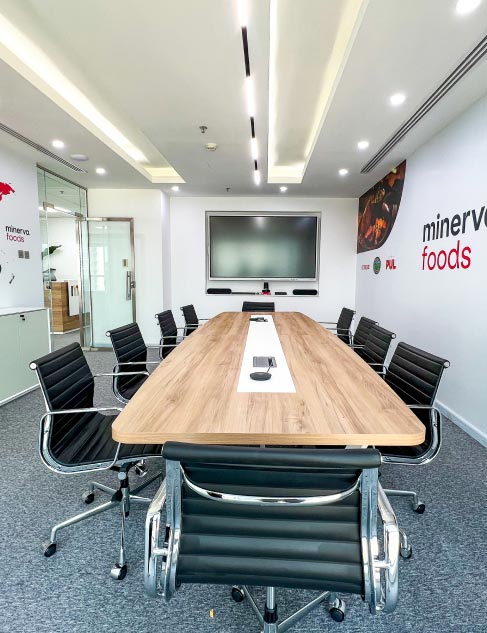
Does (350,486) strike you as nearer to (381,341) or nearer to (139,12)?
(381,341)

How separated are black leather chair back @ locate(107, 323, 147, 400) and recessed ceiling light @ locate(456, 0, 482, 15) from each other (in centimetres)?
293

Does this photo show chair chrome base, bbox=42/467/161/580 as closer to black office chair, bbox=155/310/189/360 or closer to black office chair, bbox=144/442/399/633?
black office chair, bbox=144/442/399/633

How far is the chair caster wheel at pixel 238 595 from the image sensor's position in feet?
4.78

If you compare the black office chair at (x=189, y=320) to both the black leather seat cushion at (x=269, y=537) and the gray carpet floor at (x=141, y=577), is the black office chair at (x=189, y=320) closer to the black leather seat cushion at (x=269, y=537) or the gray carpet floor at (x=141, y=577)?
the gray carpet floor at (x=141, y=577)

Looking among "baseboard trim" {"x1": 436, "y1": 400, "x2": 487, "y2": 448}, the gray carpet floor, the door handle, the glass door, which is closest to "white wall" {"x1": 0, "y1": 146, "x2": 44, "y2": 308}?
the glass door

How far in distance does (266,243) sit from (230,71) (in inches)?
158

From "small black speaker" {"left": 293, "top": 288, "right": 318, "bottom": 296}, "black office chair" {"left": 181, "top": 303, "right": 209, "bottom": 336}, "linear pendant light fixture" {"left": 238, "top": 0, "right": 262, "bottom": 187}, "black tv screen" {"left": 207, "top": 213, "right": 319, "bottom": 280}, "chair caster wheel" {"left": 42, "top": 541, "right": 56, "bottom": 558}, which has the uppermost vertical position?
"linear pendant light fixture" {"left": 238, "top": 0, "right": 262, "bottom": 187}

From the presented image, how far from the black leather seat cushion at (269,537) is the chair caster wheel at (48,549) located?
1192mm

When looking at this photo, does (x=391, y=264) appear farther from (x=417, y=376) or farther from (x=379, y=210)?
(x=417, y=376)

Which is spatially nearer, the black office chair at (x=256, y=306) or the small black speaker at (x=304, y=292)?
the black office chair at (x=256, y=306)

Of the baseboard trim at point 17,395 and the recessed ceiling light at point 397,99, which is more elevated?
the recessed ceiling light at point 397,99

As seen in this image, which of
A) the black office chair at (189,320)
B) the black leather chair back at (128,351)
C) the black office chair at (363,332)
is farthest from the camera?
the black office chair at (189,320)

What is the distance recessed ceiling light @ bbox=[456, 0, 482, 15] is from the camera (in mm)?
1886

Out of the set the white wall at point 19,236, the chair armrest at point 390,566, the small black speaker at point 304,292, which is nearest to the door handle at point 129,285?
the white wall at point 19,236
